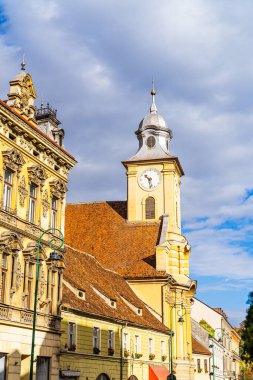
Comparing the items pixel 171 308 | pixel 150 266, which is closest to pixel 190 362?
pixel 171 308

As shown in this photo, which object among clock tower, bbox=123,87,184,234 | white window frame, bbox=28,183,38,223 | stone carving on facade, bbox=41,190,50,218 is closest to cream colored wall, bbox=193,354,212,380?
clock tower, bbox=123,87,184,234

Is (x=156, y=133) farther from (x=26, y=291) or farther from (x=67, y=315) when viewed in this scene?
(x=26, y=291)

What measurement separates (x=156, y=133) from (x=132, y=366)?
1196 inches

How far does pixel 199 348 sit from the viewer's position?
72188mm

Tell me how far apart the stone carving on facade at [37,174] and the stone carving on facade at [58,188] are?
3.72ft

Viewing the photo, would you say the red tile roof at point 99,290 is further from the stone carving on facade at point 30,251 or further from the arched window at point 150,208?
the arched window at point 150,208

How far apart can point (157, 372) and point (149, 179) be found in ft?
76.9

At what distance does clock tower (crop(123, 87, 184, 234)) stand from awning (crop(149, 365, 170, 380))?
16.8 metres

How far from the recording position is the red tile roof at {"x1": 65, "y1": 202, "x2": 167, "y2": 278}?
59.7 meters

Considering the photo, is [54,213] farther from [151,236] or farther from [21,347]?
[151,236]

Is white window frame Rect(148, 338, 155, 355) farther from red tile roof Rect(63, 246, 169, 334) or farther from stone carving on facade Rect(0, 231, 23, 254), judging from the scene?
stone carving on facade Rect(0, 231, 23, 254)

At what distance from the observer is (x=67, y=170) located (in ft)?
116

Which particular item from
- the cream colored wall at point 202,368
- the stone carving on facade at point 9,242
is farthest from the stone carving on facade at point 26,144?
the cream colored wall at point 202,368

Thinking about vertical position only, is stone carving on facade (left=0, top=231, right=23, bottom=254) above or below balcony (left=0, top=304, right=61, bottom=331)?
above
